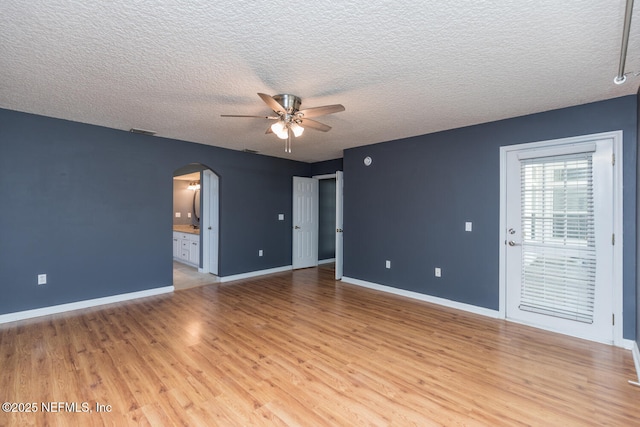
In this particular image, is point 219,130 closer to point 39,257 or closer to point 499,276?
point 39,257

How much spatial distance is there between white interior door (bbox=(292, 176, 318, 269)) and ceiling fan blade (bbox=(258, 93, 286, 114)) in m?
3.71

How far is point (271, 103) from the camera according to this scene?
259cm

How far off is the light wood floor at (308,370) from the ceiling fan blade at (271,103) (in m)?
2.30

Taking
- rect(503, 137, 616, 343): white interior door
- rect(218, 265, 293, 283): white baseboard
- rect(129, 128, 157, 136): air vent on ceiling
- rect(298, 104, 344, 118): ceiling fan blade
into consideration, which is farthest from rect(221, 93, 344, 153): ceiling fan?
rect(218, 265, 293, 283): white baseboard

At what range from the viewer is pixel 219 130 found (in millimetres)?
4238

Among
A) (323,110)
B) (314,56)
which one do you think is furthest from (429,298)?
(314,56)

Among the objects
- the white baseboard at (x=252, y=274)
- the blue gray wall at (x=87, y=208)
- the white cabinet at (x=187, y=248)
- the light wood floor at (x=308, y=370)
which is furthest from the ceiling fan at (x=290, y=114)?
the white cabinet at (x=187, y=248)

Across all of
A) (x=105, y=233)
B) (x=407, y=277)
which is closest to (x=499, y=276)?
(x=407, y=277)

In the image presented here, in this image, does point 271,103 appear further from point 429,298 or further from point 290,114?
point 429,298

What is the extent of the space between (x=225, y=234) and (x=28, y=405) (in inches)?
141

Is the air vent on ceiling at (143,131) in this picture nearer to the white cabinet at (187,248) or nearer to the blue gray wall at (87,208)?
the blue gray wall at (87,208)

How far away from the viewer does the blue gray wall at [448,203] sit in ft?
9.78

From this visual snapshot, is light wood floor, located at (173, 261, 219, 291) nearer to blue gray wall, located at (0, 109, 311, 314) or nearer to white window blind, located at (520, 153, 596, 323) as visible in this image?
blue gray wall, located at (0, 109, 311, 314)

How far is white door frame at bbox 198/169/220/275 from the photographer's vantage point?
5.88 meters
